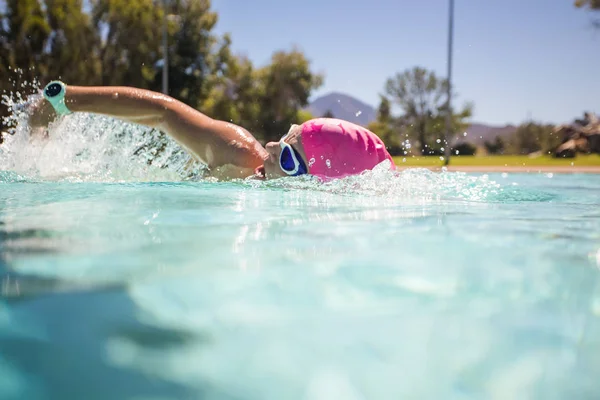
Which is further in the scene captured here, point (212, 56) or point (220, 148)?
point (212, 56)

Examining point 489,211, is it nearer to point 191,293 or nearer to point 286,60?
point 191,293

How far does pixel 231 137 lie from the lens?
4.66m

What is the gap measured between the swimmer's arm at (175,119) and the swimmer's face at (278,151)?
6.8 inches

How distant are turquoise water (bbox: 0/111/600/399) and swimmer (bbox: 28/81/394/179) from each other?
168 cm

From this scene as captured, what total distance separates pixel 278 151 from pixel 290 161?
0.16m

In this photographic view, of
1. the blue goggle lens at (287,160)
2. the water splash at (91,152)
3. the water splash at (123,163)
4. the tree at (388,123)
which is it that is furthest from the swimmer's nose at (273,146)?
the tree at (388,123)

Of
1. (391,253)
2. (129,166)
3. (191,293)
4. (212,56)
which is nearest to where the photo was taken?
(191,293)

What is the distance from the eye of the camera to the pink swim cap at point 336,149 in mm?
4371

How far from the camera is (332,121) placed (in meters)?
4.47

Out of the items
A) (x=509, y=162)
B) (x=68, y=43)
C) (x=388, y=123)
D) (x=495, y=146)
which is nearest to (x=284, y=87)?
(x=388, y=123)

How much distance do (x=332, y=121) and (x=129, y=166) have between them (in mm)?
2666

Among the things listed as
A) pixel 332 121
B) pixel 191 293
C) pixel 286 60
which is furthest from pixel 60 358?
pixel 286 60

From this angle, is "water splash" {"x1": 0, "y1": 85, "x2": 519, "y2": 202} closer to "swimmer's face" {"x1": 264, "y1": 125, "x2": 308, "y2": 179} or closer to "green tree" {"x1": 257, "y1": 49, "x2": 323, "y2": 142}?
"swimmer's face" {"x1": 264, "y1": 125, "x2": 308, "y2": 179}

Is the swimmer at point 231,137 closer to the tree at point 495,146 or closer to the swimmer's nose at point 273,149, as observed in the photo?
the swimmer's nose at point 273,149
